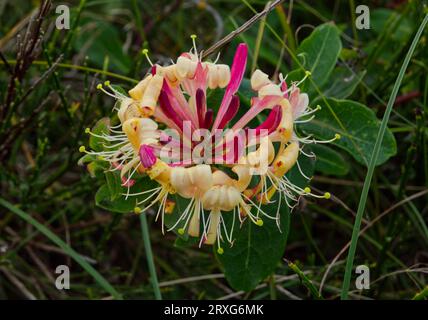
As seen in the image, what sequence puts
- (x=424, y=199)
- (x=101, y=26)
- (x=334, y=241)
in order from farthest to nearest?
(x=101, y=26) → (x=334, y=241) → (x=424, y=199)

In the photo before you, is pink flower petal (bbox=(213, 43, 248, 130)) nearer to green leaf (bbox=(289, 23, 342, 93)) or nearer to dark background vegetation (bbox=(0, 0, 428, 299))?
green leaf (bbox=(289, 23, 342, 93))

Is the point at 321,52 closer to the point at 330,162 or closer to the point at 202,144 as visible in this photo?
the point at 330,162

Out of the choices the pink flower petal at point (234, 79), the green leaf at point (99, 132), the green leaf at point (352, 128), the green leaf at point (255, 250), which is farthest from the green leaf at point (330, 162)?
the green leaf at point (99, 132)

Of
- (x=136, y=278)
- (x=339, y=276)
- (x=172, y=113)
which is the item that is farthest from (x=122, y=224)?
(x=172, y=113)

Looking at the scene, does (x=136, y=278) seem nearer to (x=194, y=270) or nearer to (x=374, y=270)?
(x=194, y=270)

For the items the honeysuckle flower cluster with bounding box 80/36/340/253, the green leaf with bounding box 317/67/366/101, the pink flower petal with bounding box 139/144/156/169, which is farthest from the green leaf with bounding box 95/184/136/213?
the green leaf with bounding box 317/67/366/101

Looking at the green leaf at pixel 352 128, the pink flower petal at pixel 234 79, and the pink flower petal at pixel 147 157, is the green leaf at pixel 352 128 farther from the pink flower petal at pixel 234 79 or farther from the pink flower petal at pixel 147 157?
the pink flower petal at pixel 147 157

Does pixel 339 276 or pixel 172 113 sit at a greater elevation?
pixel 172 113

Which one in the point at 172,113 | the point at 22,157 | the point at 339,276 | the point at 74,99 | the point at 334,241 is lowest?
the point at 339,276

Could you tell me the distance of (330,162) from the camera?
4.38 feet

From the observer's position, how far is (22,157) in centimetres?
183

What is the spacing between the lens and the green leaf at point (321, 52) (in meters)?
1.33

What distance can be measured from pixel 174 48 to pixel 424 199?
867 mm

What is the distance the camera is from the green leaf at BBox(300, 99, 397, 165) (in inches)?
49.4
